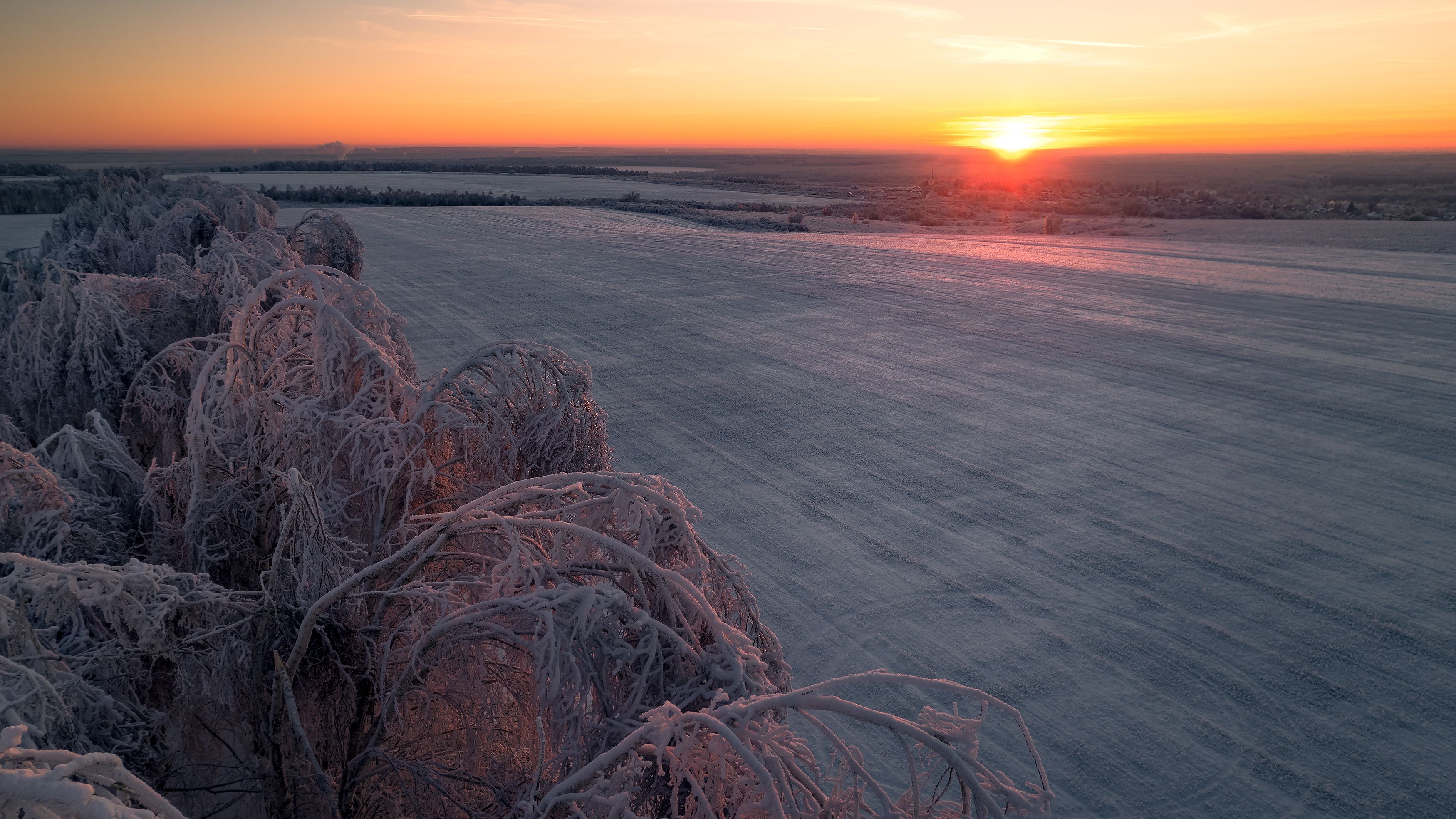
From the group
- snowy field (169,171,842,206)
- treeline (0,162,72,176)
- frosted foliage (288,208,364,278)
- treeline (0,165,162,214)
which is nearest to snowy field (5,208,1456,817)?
frosted foliage (288,208,364,278)

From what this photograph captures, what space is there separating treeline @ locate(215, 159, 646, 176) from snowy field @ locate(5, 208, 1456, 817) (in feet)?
289

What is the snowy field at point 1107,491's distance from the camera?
5105 millimetres

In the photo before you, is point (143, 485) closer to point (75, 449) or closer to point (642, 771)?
point (75, 449)

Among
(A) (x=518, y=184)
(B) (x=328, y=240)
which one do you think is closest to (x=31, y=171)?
(A) (x=518, y=184)

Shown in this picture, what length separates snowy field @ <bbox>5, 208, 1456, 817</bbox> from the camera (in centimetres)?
511

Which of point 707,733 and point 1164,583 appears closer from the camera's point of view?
point 707,733

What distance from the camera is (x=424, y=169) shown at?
111125mm

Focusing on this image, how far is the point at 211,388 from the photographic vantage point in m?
4.74

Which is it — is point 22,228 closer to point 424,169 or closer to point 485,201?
point 485,201

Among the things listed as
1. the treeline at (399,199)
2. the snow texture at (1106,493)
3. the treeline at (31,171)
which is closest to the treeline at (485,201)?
the treeline at (399,199)

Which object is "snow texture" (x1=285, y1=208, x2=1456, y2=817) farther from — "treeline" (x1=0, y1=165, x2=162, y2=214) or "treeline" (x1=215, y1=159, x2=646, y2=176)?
"treeline" (x1=215, y1=159, x2=646, y2=176)

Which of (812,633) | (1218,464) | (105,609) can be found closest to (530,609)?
(105,609)

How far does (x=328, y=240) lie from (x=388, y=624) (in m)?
15.3

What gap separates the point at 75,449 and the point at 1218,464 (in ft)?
31.8
